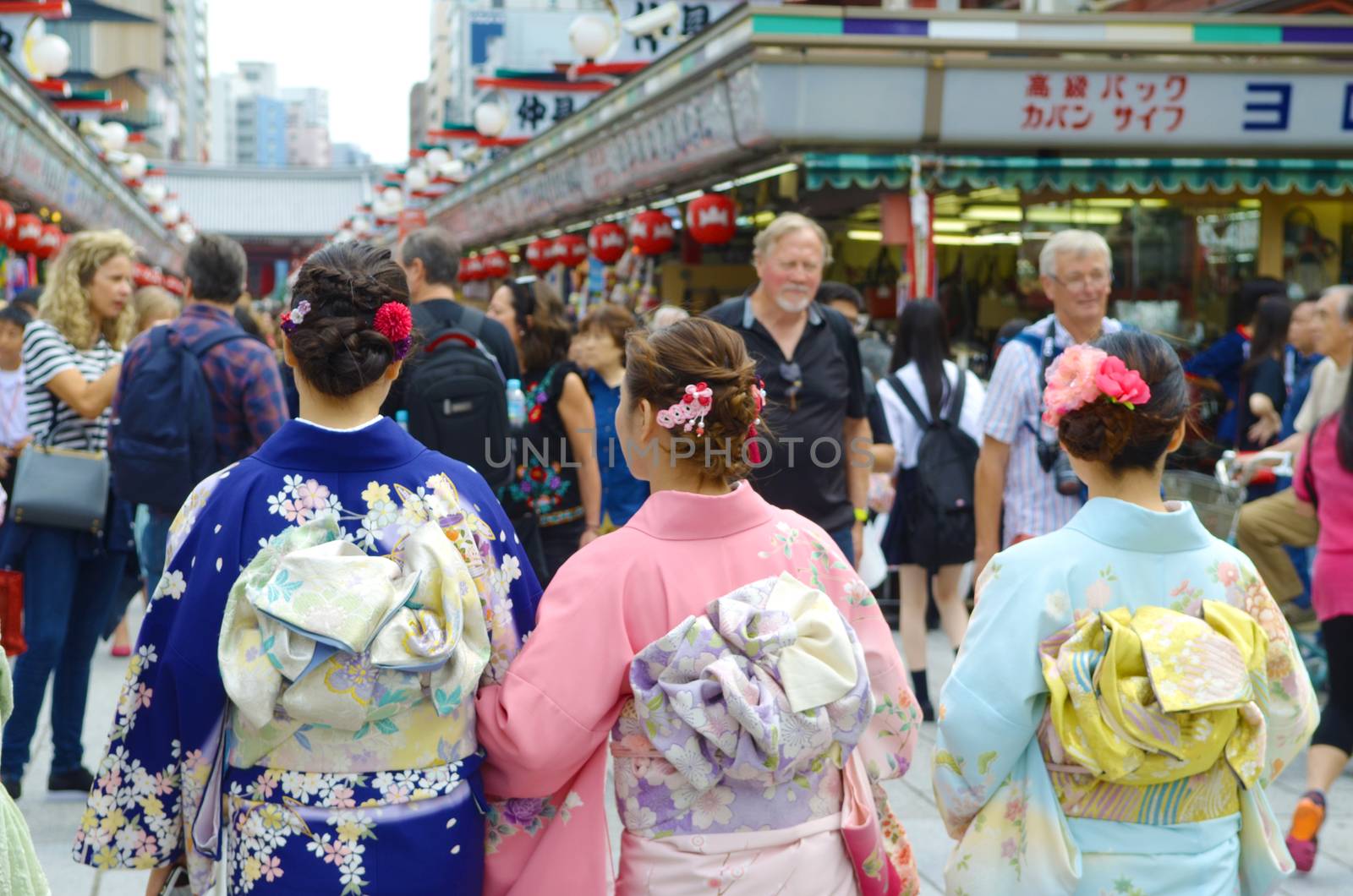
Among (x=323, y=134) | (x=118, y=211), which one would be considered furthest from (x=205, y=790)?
(x=323, y=134)

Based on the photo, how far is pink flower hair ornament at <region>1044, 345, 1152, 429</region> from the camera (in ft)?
7.59

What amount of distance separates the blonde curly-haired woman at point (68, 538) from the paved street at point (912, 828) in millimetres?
191

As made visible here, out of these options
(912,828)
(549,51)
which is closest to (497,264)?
(549,51)

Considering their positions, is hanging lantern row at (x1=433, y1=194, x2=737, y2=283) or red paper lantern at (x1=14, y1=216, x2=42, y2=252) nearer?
Result: hanging lantern row at (x1=433, y1=194, x2=737, y2=283)

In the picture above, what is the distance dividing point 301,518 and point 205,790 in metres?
0.48

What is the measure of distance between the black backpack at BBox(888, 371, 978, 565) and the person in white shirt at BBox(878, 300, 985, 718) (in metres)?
0.01

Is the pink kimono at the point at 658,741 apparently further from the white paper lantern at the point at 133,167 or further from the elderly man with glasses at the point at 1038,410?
the white paper lantern at the point at 133,167

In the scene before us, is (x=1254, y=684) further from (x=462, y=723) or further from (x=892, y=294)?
(x=892, y=294)

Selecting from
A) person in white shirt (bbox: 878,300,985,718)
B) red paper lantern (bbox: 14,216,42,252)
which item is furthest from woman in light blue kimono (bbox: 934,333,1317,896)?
red paper lantern (bbox: 14,216,42,252)

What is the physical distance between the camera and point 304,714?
2.09m

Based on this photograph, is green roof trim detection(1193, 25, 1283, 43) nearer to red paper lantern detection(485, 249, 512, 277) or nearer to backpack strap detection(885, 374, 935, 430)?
backpack strap detection(885, 374, 935, 430)

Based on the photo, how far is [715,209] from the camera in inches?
405

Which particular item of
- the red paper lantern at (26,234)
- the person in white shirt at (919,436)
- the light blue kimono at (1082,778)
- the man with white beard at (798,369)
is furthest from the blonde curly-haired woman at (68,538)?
the red paper lantern at (26,234)

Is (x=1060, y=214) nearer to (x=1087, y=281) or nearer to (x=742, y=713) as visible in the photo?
(x=1087, y=281)
